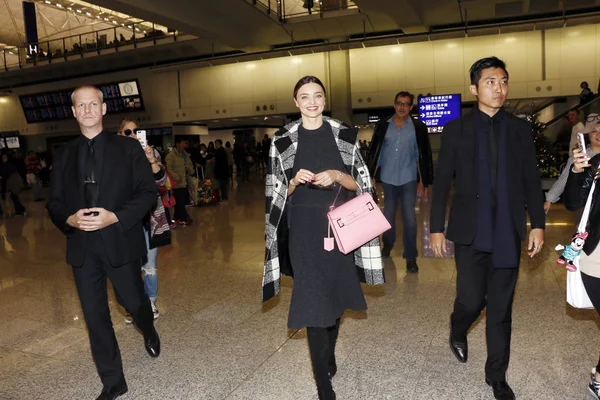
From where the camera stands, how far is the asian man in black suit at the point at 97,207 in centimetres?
299

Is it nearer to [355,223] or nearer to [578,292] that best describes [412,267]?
[578,292]

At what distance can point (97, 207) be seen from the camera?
2.93 meters

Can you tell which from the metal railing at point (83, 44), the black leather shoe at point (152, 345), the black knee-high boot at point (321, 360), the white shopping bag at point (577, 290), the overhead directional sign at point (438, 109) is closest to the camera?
the white shopping bag at point (577, 290)

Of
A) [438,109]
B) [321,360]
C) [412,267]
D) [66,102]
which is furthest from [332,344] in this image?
[66,102]

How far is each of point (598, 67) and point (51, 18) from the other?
33.0m

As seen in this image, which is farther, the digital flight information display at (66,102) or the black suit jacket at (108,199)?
the digital flight information display at (66,102)

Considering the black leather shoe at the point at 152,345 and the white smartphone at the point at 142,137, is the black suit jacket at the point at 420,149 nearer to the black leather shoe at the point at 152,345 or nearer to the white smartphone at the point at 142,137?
the white smartphone at the point at 142,137

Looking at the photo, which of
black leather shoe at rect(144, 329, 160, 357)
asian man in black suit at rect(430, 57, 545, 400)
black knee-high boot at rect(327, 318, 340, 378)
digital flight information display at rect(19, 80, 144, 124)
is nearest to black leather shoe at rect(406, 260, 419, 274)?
black knee-high boot at rect(327, 318, 340, 378)

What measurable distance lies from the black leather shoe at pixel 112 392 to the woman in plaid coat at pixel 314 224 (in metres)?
1.09

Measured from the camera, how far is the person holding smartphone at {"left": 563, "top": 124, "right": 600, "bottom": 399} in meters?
2.50

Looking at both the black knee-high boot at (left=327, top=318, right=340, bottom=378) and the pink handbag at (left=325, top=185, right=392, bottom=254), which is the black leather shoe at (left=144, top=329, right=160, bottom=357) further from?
the pink handbag at (left=325, top=185, right=392, bottom=254)

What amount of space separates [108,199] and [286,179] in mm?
1096

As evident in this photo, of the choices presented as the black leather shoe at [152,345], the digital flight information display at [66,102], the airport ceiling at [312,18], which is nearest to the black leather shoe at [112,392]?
the black leather shoe at [152,345]

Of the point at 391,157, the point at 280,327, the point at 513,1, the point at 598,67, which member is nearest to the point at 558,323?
the point at 280,327
